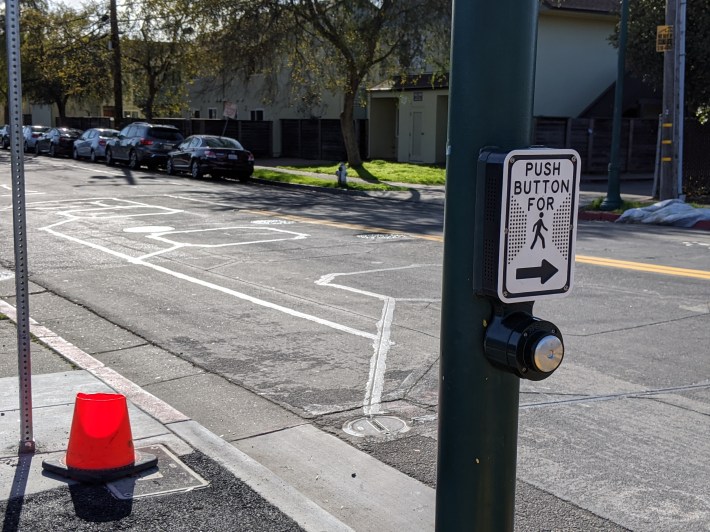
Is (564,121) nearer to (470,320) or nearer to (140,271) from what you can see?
(140,271)

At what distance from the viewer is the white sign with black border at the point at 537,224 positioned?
2.59m

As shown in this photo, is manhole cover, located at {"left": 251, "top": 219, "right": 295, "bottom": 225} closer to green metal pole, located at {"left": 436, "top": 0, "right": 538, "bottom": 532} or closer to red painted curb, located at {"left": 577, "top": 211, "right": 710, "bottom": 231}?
red painted curb, located at {"left": 577, "top": 211, "right": 710, "bottom": 231}

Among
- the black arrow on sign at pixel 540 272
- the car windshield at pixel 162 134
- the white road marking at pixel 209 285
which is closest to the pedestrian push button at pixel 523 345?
the black arrow on sign at pixel 540 272

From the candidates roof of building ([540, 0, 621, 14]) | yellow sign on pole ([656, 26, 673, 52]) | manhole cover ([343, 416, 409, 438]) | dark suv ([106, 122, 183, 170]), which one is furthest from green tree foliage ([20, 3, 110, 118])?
manhole cover ([343, 416, 409, 438])

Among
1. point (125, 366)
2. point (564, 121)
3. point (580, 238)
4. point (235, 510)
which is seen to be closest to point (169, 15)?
point (564, 121)

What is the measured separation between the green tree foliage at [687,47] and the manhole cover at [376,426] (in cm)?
1988

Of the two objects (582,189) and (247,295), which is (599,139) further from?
(247,295)

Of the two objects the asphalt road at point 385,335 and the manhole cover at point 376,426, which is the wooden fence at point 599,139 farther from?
the manhole cover at point 376,426

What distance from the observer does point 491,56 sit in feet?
8.61

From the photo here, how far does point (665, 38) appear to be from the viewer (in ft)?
61.7

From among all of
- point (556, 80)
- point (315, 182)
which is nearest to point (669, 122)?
point (315, 182)

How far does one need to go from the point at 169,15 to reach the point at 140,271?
27.3 metres

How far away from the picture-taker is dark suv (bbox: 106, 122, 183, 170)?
33.2 meters

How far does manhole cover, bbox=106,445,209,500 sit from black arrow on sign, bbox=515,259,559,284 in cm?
261
